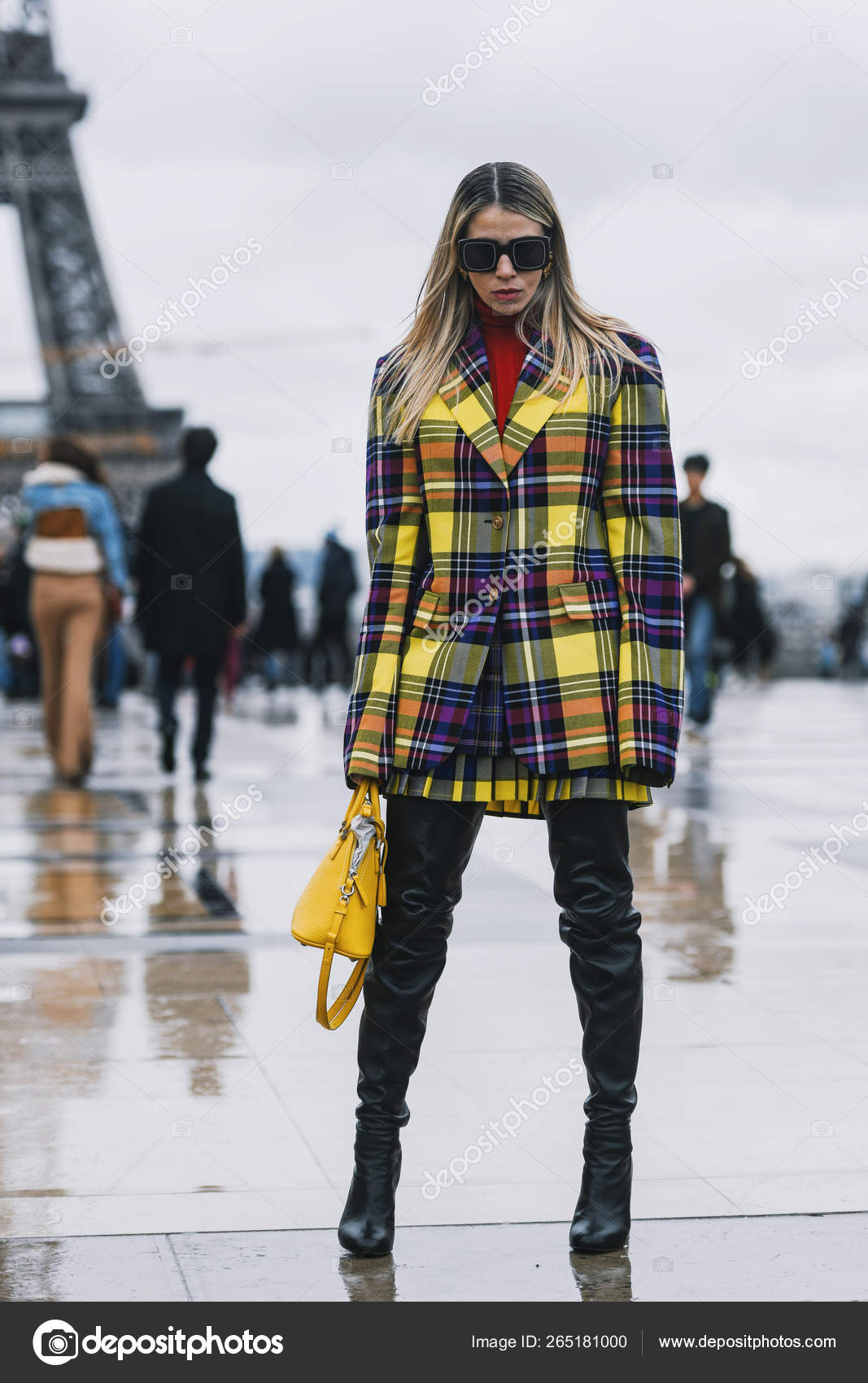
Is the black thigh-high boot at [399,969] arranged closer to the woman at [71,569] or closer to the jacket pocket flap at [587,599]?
the jacket pocket flap at [587,599]

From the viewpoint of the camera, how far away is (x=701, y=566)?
12.8 meters

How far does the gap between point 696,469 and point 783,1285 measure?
33.4ft

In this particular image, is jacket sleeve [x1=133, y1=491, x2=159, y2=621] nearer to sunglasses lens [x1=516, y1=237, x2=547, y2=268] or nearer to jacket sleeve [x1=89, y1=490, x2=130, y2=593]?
jacket sleeve [x1=89, y1=490, x2=130, y2=593]

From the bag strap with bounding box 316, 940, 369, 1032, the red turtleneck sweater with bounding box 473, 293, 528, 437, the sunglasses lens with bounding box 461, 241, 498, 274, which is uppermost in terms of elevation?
the sunglasses lens with bounding box 461, 241, 498, 274

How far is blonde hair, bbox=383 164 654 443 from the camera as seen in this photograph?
317 centimetres

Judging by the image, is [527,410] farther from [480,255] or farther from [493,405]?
[480,255]

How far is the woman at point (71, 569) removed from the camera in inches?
425

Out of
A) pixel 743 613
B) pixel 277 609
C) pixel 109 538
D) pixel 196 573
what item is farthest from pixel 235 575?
pixel 277 609

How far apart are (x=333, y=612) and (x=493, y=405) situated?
16.7m

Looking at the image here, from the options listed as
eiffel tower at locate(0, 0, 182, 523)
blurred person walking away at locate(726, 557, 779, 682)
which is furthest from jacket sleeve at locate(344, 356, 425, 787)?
eiffel tower at locate(0, 0, 182, 523)
